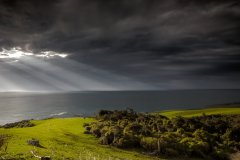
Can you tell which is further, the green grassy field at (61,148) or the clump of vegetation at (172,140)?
the clump of vegetation at (172,140)

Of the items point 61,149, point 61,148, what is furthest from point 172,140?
point 61,149

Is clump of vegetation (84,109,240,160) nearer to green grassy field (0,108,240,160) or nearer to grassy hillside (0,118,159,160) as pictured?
green grassy field (0,108,240,160)

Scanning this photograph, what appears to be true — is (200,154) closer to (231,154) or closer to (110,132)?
(231,154)

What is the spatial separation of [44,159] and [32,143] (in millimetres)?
15055

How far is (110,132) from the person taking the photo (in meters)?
63.1

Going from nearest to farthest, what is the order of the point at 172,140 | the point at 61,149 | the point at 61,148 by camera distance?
the point at 61,149 → the point at 61,148 → the point at 172,140

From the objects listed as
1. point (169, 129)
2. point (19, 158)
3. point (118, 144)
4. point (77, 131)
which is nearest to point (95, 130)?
point (77, 131)

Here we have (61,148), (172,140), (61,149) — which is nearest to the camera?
(61,149)

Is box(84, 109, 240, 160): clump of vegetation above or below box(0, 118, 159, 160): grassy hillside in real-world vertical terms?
below

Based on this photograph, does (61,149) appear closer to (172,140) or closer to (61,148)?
(61,148)

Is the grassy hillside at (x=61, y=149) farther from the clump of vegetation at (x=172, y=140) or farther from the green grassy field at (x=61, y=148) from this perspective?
the clump of vegetation at (x=172, y=140)

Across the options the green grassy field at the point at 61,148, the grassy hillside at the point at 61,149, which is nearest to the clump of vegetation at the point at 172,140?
the green grassy field at the point at 61,148

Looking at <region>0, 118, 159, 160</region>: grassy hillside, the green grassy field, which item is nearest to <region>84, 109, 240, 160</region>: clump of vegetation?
the green grassy field

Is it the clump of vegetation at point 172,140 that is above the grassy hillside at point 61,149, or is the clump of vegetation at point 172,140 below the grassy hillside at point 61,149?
below
